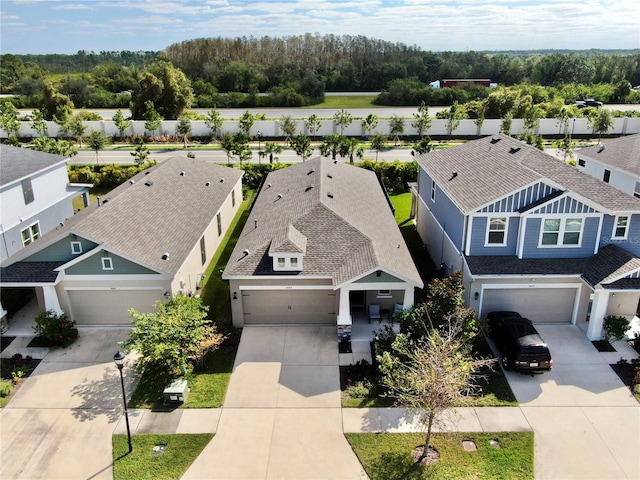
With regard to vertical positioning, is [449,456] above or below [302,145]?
below

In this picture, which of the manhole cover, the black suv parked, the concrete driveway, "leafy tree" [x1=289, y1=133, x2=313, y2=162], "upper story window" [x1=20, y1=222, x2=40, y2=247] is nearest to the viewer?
the concrete driveway

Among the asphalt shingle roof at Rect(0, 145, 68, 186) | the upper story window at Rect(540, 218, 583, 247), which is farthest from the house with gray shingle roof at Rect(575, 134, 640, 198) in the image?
the asphalt shingle roof at Rect(0, 145, 68, 186)

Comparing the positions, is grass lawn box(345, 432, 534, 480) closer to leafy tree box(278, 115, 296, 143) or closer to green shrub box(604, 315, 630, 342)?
green shrub box(604, 315, 630, 342)

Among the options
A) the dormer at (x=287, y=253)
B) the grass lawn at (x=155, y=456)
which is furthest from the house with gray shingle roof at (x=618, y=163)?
the grass lawn at (x=155, y=456)

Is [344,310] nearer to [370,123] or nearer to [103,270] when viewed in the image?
[103,270]

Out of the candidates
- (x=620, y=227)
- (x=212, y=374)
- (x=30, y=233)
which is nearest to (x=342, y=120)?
(x=30, y=233)

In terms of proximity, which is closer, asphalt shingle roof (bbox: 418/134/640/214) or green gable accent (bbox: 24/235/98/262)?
green gable accent (bbox: 24/235/98/262)
